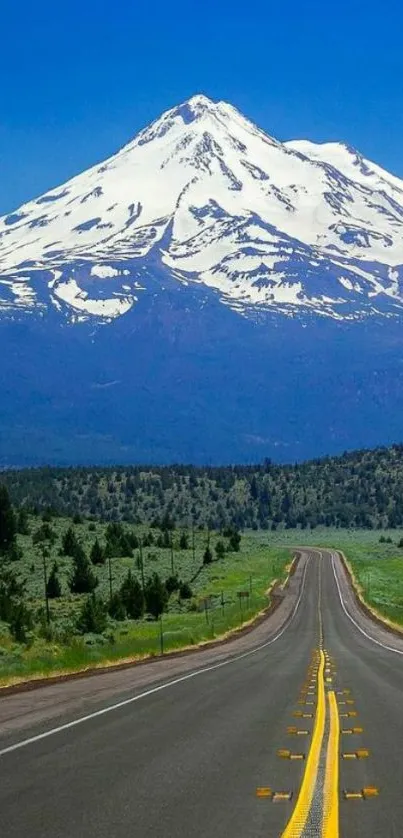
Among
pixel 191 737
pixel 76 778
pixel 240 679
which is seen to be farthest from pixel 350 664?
pixel 76 778

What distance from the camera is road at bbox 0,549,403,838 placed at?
419 inches

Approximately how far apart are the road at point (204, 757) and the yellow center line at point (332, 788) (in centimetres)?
2

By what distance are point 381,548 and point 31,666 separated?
129 m

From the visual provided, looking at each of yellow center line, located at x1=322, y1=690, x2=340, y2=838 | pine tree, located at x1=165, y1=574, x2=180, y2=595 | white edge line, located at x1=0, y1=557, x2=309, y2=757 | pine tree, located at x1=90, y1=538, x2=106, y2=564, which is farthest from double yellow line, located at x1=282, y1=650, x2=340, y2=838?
pine tree, located at x1=90, y1=538, x2=106, y2=564

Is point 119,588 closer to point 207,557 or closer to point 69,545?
point 69,545

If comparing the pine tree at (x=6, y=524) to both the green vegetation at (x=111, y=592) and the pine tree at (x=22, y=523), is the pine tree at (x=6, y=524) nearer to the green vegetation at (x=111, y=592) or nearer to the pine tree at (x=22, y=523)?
the green vegetation at (x=111, y=592)

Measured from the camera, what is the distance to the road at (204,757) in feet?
34.9

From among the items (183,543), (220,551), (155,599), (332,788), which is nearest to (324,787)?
(332,788)

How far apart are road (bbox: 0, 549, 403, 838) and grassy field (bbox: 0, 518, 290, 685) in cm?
516

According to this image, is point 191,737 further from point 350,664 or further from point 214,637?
point 214,637

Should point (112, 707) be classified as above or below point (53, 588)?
below

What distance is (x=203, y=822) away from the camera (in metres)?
10.6

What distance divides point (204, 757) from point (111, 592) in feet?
207

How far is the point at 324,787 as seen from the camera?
12.1 meters
